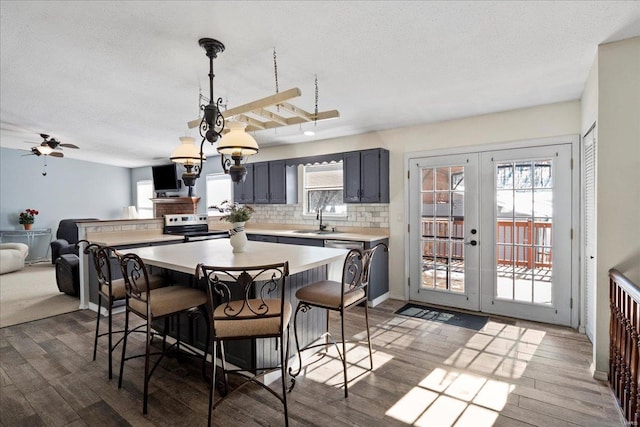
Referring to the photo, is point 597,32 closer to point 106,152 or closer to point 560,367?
point 560,367

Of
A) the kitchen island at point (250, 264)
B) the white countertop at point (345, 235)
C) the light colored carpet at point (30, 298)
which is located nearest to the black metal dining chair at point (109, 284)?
the kitchen island at point (250, 264)

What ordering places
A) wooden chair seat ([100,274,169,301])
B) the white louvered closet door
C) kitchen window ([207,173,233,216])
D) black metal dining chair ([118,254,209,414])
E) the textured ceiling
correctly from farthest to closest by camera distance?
1. kitchen window ([207,173,233,216])
2. the white louvered closet door
3. wooden chair seat ([100,274,169,301])
4. black metal dining chair ([118,254,209,414])
5. the textured ceiling

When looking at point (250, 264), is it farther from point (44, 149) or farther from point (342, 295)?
point (44, 149)

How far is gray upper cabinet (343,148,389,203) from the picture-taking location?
14.8 ft

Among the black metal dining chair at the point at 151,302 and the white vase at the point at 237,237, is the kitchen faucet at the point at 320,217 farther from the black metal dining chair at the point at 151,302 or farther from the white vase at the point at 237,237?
the black metal dining chair at the point at 151,302

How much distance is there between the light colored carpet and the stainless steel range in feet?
4.97

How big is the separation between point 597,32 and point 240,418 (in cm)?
335

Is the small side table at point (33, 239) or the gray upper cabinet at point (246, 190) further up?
the gray upper cabinet at point (246, 190)

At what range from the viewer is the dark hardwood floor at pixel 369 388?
80.0 inches

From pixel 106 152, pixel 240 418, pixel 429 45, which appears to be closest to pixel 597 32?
pixel 429 45

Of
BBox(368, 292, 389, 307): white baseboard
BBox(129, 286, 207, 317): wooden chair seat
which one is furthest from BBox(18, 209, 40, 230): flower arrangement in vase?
BBox(368, 292, 389, 307): white baseboard

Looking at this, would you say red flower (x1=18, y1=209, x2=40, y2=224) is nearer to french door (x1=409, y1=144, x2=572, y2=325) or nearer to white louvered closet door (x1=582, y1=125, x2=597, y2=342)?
french door (x1=409, y1=144, x2=572, y2=325)

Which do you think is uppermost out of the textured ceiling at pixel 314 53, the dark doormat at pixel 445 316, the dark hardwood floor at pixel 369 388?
the textured ceiling at pixel 314 53

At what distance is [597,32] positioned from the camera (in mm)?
2158
